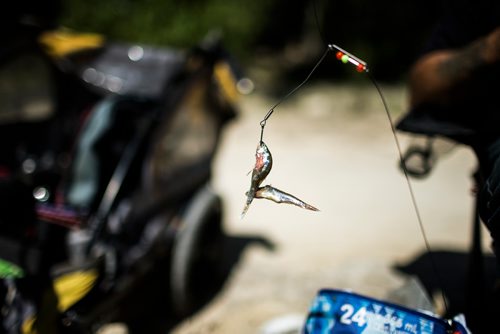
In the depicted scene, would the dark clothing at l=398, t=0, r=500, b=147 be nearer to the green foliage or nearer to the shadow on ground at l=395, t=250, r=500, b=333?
the shadow on ground at l=395, t=250, r=500, b=333

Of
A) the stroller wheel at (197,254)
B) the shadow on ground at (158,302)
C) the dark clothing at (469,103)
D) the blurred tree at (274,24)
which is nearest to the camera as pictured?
the dark clothing at (469,103)

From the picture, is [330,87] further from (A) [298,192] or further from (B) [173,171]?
(B) [173,171]

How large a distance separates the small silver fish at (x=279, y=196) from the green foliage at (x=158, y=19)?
7507mm

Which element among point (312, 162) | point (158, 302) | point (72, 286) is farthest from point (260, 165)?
point (312, 162)

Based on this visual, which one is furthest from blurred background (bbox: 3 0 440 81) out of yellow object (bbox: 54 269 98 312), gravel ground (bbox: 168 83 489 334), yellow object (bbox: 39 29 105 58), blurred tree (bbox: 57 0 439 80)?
yellow object (bbox: 54 269 98 312)

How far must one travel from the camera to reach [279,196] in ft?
4.09

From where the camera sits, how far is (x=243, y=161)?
6.07 metres

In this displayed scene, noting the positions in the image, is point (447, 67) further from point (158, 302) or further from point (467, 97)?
point (158, 302)

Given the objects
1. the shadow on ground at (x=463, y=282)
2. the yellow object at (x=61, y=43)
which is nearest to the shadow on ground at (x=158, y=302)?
the shadow on ground at (x=463, y=282)

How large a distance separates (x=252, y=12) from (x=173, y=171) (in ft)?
23.4

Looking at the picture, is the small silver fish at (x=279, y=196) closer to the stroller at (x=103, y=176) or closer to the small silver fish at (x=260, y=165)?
the small silver fish at (x=260, y=165)

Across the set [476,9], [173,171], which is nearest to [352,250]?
[173,171]

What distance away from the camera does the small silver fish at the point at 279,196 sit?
1236 millimetres

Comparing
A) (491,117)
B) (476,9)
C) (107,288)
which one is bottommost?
(107,288)
